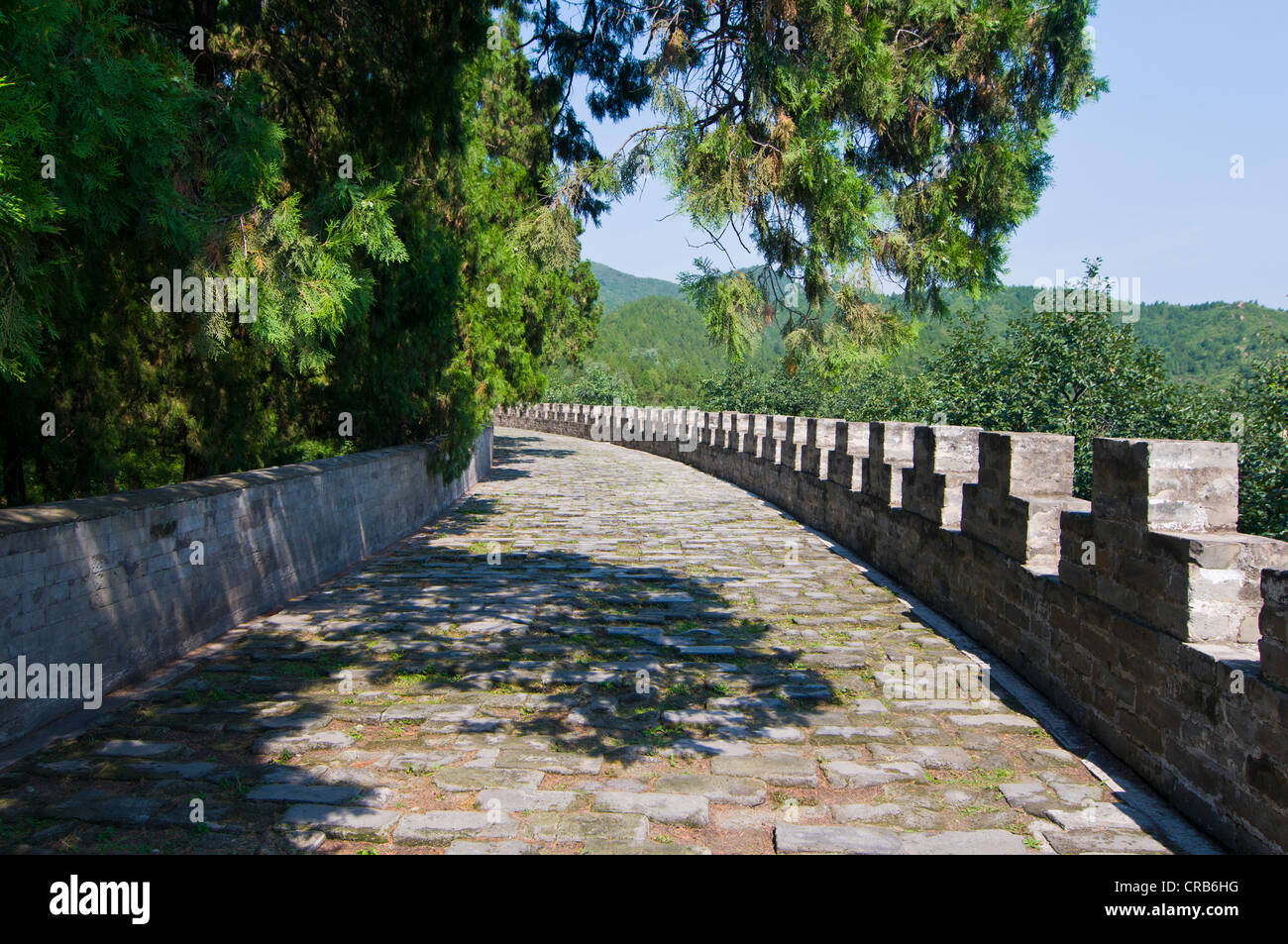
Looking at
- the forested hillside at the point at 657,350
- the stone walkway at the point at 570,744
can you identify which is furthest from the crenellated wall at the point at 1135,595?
the forested hillside at the point at 657,350

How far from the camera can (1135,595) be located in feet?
14.3

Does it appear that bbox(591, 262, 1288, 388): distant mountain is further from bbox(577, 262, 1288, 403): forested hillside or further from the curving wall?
the curving wall

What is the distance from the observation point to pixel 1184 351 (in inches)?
3814

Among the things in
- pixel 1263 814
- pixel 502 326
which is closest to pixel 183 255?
pixel 1263 814

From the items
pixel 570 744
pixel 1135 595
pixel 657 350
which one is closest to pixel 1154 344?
pixel 657 350

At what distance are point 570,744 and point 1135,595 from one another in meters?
2.89

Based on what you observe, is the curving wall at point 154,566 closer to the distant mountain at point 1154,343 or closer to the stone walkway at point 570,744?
the stone walkway at point 570,744

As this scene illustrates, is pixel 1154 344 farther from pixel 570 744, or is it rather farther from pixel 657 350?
pixel 570 744

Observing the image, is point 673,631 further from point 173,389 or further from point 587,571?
point 173,389

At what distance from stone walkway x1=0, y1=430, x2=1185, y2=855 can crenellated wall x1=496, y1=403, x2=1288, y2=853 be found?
34 centimetres

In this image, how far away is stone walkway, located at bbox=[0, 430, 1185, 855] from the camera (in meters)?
3.48

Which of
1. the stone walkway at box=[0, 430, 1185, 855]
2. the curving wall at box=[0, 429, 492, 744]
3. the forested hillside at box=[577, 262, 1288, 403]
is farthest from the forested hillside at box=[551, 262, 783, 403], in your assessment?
the stone walkway at box=[0, 430, 1185, 855]

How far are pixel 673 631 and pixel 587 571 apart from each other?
7.80ft

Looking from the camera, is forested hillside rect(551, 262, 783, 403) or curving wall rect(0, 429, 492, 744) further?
forested hillside rect(551, 262, 783, 403)
